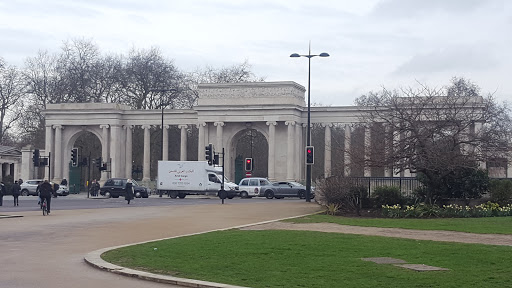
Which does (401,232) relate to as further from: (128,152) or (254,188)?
(128,152)

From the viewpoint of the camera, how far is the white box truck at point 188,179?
60000 mm

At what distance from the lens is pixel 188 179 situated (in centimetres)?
6034

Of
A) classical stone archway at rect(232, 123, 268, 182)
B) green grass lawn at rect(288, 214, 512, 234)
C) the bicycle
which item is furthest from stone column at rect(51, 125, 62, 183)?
green grass lawn at rect(288, 214, 512, 234)

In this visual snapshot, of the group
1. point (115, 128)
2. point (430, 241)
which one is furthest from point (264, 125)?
point (430, 241)

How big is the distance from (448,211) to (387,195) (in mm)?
3297

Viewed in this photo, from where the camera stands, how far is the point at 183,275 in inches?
547

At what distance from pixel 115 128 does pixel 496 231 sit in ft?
199

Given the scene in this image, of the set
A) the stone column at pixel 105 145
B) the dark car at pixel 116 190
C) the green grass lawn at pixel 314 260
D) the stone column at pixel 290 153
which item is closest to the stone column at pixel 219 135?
the stone column at pixel 290 153

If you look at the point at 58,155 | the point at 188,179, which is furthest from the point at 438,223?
the point at 58,155

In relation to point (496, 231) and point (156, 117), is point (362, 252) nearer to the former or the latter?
point (496, 231)

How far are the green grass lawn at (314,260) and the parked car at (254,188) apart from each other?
3965 centimetres

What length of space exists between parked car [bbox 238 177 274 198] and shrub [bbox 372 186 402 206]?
90.8 feet

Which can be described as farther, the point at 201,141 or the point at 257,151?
the point at 257,151

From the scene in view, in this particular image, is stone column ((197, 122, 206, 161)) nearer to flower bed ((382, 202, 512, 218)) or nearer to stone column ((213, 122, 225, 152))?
stone column ((213, 122, 225, 152))
